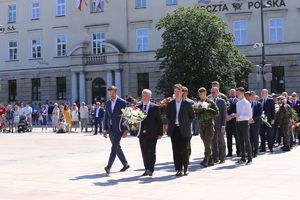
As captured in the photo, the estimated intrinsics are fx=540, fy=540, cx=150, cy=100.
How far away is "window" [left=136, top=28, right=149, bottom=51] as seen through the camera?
45031 millimetres

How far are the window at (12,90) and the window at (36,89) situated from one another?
82.1 inches

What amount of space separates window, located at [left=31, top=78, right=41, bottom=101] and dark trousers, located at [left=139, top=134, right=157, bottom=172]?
38790 millimetres

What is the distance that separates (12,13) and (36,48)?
4.70 metres

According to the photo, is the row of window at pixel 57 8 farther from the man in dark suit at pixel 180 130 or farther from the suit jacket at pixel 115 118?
the man in dark suit at pixel 180 130

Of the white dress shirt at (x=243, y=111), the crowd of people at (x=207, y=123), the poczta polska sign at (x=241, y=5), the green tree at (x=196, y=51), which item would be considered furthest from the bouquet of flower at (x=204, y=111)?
the poczta polska sign at (x=241, y=5)

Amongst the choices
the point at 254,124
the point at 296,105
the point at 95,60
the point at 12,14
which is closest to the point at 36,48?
the point at 12,14

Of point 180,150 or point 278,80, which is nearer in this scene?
point 180,150

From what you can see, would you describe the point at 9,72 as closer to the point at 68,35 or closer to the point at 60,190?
the point at 68,35

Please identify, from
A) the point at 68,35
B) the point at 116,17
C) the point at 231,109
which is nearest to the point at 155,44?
the point at 116,17

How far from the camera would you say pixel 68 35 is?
4859 centimetres

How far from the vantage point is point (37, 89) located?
4994 cm

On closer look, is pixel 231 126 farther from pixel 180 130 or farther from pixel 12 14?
pixel 12 14

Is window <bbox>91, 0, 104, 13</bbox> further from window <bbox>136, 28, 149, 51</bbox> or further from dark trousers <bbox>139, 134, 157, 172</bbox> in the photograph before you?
dark trousers <bbox>139, 134, 157, 172</bbox>

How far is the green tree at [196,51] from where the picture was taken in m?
34.3
